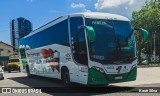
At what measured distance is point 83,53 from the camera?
14844 mm

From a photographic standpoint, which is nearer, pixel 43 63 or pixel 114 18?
pixel 114 18

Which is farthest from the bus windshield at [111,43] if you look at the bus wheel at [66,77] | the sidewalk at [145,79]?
the bus wheel at [66,77]

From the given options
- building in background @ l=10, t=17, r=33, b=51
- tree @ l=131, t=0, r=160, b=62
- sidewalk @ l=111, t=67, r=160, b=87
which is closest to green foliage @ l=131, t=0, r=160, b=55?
tree @ l=131, t=0, r=160, b=62

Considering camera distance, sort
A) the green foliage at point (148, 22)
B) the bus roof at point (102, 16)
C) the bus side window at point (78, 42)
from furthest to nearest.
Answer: the green foliage at point (148, 22) → the bus roof at point (102, 16) → the bus side window at point (78, 42)

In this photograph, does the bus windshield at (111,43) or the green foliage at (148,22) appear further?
the green foliage at (148,22)

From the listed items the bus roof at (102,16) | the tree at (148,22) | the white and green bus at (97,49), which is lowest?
the white and green bus at (97,49)

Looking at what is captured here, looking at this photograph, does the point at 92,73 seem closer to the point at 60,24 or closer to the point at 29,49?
the point at 60,24

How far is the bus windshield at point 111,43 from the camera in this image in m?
14.5

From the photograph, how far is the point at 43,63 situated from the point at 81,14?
24.4 ft

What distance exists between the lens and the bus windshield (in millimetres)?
14516

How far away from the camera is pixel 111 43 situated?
14.8 metres

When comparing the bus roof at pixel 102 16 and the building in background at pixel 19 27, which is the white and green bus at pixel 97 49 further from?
the building in background at pixel 19 27

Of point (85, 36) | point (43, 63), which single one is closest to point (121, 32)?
point (85, 36)

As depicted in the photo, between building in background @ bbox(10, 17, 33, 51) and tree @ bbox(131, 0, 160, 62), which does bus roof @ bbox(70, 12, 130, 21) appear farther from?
building in background @ bbox(10, 17, 33, 51)
